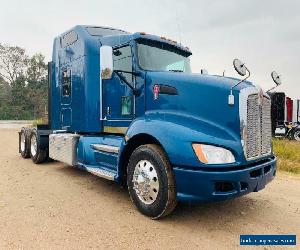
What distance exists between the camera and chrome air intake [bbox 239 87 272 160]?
429 cm

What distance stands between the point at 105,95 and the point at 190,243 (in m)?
3.30

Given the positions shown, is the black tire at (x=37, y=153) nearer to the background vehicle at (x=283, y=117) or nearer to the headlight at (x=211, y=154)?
the headlight at (x=211, y=154)

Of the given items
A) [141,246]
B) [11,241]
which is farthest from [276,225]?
[11,241]

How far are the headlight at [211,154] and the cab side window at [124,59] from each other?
2.00 meters

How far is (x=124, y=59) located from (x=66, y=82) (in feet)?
7.98

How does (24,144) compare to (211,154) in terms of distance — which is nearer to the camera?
(211,154)

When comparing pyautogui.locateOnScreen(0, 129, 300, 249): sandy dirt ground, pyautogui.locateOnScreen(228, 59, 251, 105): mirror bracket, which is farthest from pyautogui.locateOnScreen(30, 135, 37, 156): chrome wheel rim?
pyautogui.locateOnScreen(228, 59, 251, 105): mirror bracket

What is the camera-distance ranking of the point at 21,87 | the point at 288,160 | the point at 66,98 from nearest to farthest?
the point at 66,98
the point at 288,160
the point at 21,87

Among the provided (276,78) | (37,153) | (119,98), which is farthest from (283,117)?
(119,98)

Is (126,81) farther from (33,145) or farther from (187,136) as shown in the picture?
(33,145)

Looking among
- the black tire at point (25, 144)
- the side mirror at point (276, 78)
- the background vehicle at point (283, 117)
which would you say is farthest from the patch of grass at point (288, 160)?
the background vehicle at point (283, 117)

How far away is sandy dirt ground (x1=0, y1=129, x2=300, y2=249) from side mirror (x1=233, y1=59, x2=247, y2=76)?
79.1 inches

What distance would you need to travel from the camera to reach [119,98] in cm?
584

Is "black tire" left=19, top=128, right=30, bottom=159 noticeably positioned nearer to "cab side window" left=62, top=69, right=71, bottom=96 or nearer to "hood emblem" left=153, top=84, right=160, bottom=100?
"cab side window" left=62, top=69, right=71, bottom=96
